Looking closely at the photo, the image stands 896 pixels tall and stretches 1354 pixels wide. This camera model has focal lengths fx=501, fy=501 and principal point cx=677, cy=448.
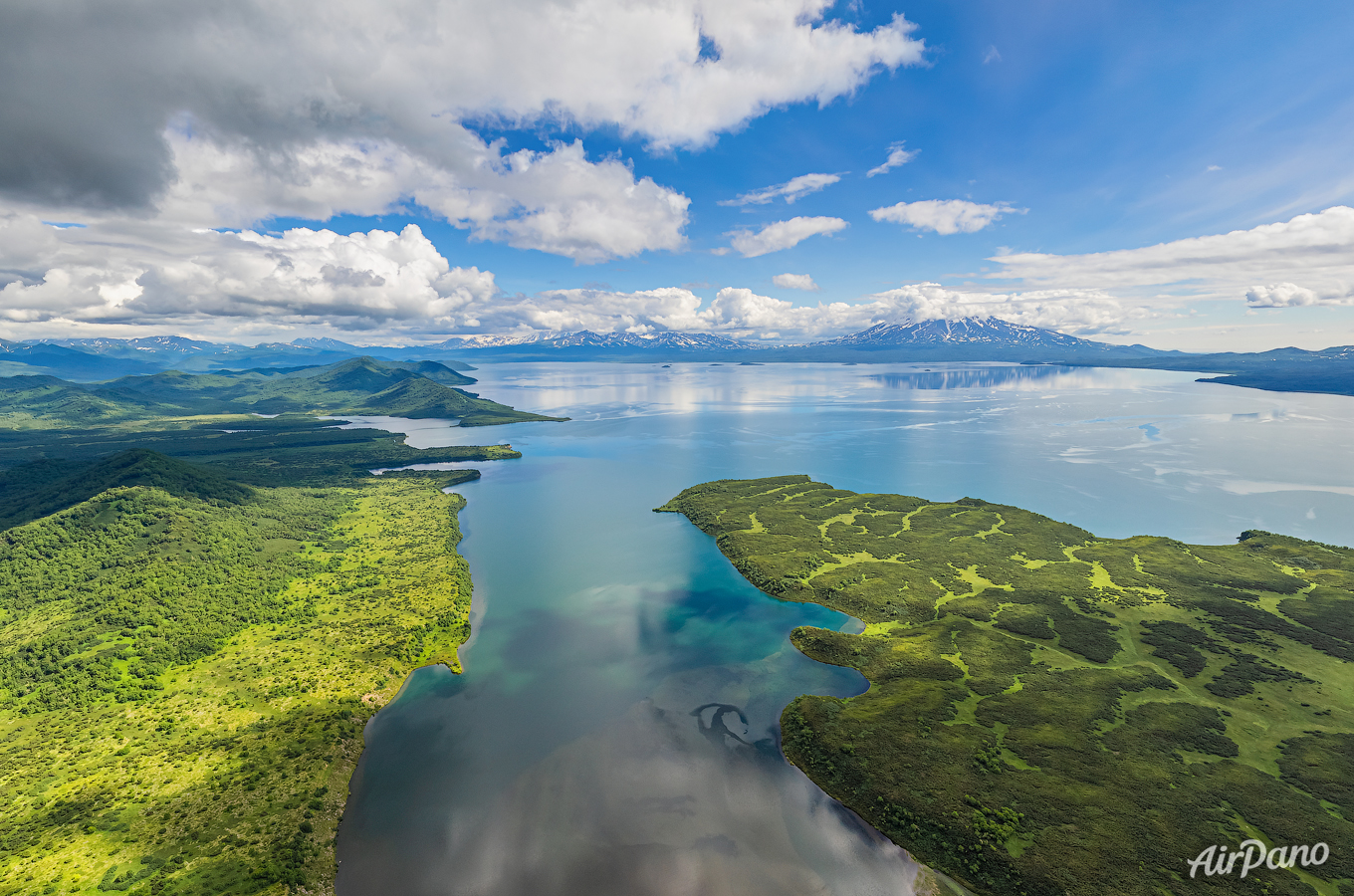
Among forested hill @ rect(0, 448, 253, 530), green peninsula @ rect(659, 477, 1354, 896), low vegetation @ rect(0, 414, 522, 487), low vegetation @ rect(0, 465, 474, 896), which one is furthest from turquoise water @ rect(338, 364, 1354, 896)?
low vegetation @ rect(0, 414, 522, 487)

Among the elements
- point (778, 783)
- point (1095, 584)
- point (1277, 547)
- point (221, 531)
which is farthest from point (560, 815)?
point (1277, 547)

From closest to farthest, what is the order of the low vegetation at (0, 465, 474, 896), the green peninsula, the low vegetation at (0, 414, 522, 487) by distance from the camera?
the green peninsula < the low vegetation at (0, 465, 474, 896) < the low vegetation at (0, 414, 522, 487)

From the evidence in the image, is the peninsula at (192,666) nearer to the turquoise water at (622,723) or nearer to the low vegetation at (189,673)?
the low vegetation at (189,673)

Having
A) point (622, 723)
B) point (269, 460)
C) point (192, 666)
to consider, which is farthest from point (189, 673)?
point (269, 460)

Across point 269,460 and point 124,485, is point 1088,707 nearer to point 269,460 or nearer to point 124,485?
point 124,485

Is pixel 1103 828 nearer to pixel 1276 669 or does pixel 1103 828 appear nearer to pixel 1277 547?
pixel 1276 669

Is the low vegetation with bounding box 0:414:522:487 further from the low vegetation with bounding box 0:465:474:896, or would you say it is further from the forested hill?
the low vegetation with bounding box 0:465:474:896
